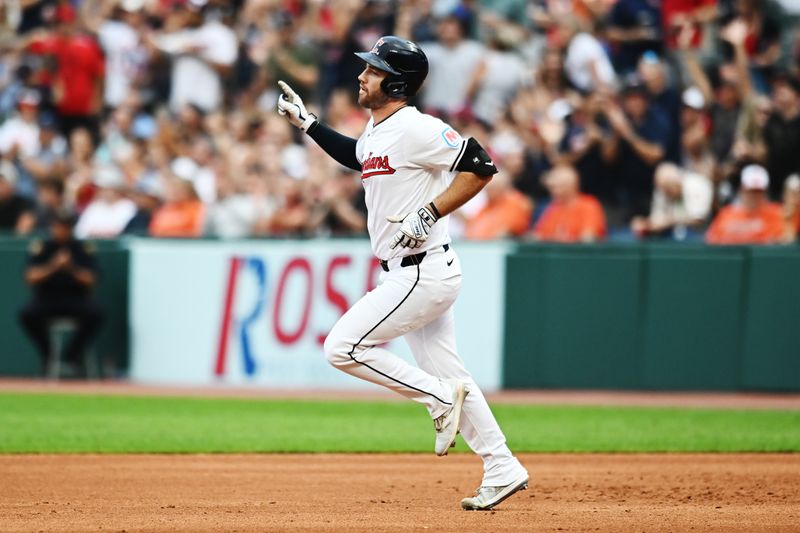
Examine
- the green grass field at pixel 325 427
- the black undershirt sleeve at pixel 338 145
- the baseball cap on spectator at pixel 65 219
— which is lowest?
the green grass field at pixel 325 427

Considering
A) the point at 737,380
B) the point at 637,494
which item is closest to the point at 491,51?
the point at 737,380

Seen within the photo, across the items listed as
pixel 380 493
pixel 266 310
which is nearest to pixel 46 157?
pixel 266 310

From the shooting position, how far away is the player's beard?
21.5ft

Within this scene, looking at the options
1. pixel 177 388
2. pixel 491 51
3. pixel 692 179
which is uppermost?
pixel 491 51

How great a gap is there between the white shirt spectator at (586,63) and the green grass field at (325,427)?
14.3ft

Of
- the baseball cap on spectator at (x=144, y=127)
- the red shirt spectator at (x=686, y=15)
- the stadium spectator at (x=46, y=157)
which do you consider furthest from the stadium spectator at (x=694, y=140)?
the stadium spectator at (x=46, y=157)

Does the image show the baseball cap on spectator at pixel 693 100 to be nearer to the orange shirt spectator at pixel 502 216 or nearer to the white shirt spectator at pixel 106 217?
the orange shirt spectator at pixel 502 216

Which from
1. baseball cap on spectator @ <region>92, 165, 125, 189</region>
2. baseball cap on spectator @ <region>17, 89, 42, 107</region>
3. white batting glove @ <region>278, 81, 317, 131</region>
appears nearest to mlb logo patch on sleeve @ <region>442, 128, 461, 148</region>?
white batting glove @ <region>278, 81, 317, 131</region>

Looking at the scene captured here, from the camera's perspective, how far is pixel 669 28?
15.1 m

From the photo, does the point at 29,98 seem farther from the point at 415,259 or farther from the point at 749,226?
the point at 415,259

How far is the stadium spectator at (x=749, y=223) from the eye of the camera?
42.8ft

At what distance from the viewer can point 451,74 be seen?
15.3 m

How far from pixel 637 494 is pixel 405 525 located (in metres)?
1.76

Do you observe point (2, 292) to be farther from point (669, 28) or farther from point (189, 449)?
point (669, 28)
